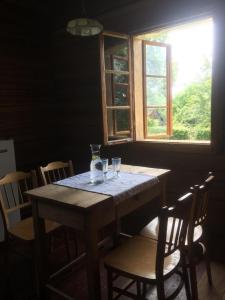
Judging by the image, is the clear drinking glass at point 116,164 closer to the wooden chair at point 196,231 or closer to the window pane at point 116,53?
the wooden chair at point 196,231

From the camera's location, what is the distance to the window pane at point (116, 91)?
3037mm

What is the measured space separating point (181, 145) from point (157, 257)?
61.7 inches

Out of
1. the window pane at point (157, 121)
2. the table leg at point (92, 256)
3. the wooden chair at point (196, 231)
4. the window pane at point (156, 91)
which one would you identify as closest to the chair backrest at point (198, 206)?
the wooden chair at point (196, 231)

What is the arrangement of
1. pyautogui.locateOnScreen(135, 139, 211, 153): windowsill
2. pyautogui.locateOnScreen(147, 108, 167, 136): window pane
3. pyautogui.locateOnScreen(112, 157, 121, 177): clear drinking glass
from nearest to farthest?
pyautogui.locateOnScreen(112, 157, 121, 177): clear drinking glass → pyautogui.locateOnScreen(135, 139, 211, 153): windowsill → pyautogui.locateOnScreen(147, 108, 167, 136): window pane

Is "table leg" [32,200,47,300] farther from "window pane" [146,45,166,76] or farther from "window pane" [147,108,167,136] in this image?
"window pane" [147,108,167,136]

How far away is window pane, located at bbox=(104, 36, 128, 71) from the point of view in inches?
116

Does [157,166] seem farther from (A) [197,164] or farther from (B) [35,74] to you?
(B) [35,74]

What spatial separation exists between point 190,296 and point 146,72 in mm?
2434

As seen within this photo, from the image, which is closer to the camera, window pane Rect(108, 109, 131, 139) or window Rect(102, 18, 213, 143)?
window Rect(102, 18, 213, 143)

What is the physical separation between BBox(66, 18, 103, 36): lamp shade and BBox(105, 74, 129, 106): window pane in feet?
2.54

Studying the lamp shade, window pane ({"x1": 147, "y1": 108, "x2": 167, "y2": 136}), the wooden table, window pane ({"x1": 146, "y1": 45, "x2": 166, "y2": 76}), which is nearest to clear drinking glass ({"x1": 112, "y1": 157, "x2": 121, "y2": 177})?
the wooden table

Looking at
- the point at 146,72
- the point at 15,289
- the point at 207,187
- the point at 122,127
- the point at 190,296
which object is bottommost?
the point at 15,289

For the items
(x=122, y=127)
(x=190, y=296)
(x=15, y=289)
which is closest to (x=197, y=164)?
(x=122, y=127)

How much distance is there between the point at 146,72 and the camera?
3.33 metres
